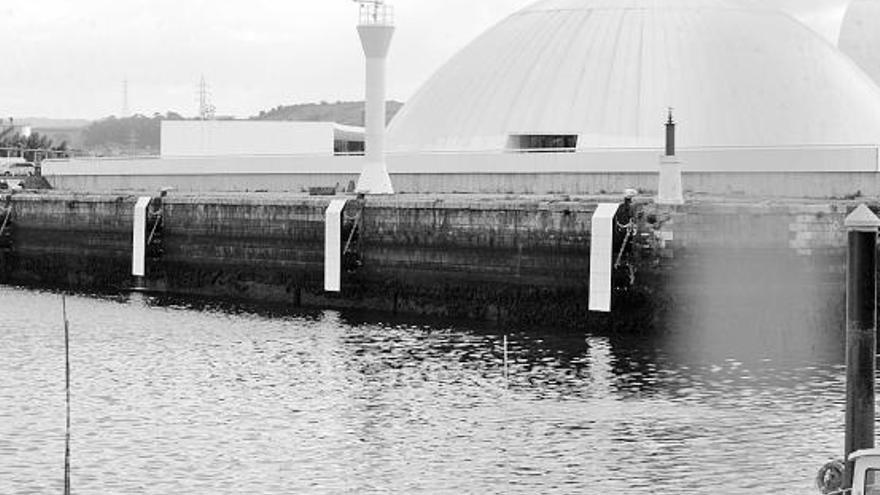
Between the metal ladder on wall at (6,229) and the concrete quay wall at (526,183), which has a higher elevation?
the concrete quay wall at (526,183)

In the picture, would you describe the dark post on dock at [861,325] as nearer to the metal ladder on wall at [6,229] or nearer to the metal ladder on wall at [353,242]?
the metal ladder on wall at [353,242]

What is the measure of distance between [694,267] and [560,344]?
4.42m

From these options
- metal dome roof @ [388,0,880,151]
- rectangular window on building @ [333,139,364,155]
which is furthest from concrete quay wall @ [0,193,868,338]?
rectangular window on building @ [333,139,364,155]

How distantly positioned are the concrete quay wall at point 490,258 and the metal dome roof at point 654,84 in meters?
21.2

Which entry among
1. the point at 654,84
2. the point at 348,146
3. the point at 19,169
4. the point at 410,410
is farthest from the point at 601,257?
the point at 19,169

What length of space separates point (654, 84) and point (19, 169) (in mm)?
50614

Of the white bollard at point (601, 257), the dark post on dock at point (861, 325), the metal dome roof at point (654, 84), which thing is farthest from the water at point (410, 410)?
the metal dome roof at point (654, 84)

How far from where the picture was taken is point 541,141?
295 feet

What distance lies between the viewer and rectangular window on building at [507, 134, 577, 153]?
8925cm

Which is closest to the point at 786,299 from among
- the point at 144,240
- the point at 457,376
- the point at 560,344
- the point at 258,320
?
the point at 560,344

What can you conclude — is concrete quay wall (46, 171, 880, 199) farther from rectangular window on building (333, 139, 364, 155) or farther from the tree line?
the tree line

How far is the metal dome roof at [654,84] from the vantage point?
89250 millimetres

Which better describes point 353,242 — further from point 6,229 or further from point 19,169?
point 19,169

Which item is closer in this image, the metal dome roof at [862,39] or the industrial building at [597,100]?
the industrial building at [597,100]
